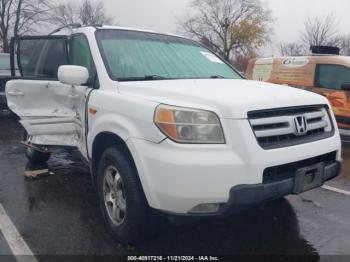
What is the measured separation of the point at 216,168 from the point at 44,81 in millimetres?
2848

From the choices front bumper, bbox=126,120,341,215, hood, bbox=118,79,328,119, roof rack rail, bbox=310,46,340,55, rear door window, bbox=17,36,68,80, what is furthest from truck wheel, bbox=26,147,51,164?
roof rack rail, bbox=310,46,340,55

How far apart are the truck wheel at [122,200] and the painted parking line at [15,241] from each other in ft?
2.26

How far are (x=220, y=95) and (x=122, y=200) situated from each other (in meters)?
1.21

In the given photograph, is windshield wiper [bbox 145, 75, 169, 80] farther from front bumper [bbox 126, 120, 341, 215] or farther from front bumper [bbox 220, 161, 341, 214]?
front bumper [bbox 220, 161, 341, 214]

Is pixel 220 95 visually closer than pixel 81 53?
Yes

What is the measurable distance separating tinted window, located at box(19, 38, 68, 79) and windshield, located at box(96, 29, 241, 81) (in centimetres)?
85

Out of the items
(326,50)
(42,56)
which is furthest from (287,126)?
(326,50)

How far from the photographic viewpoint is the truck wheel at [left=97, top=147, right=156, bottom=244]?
2.80 meters

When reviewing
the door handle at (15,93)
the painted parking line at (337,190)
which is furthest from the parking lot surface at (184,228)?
the door handle at (15,93)

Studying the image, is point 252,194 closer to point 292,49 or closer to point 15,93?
point 15,93

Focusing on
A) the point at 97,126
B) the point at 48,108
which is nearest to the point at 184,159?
the point at 97,126

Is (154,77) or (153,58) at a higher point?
(153,58)

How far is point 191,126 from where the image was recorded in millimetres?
2605

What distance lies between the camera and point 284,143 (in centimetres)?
274
